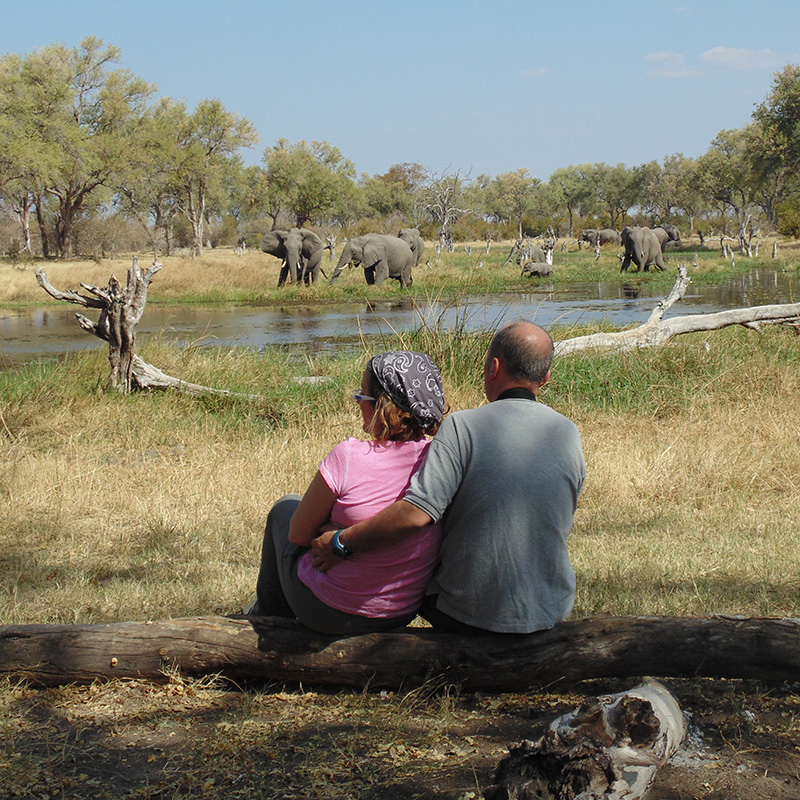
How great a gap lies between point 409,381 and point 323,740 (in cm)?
108

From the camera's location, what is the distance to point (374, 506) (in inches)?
110

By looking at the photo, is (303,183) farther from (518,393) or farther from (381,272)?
(518,393)

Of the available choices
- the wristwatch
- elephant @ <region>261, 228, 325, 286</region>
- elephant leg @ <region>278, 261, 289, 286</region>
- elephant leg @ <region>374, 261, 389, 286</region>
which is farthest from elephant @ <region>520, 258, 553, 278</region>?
the wristwatch

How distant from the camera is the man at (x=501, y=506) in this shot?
268 centimetres

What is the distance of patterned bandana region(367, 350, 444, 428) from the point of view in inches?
108

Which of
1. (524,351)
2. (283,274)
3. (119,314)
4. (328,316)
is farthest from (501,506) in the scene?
(283,274)

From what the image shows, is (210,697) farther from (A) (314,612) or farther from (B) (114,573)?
(B) (114,573)

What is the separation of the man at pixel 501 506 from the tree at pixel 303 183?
58.7 m

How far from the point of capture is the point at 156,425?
7645mm

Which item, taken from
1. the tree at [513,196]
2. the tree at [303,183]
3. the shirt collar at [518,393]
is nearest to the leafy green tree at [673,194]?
the tree at [513,196]

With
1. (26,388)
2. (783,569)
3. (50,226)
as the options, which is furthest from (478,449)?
(50,226)

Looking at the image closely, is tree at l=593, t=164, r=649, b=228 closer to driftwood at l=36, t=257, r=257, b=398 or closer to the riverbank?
the riverbank

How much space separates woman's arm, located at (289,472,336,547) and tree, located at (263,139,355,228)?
58680 millimetres

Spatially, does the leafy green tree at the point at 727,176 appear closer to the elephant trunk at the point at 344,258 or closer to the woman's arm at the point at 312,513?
the elephant trunk at the point at 344,258
